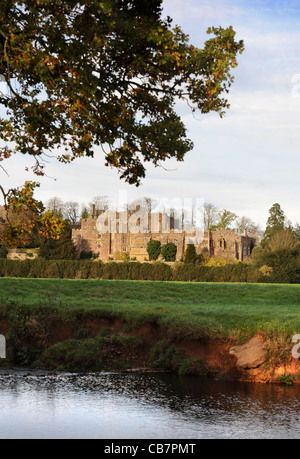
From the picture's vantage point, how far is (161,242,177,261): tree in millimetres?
63531

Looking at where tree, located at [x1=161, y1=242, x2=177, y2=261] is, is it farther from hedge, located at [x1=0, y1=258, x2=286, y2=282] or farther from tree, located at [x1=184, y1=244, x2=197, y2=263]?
hedge, located at [x1=0, y1=258, x2=286, y2=282]

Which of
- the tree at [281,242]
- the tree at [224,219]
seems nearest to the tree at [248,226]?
the tree at [224,219]

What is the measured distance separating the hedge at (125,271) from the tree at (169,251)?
20.5 metres

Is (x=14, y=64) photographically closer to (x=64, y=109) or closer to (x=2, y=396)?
(x=64, y=109)

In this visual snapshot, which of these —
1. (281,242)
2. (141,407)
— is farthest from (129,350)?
(281,242)

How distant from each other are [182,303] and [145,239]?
4798cm

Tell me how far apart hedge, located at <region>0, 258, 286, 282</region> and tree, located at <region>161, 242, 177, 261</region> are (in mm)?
20483

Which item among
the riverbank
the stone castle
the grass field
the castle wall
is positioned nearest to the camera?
the riverbank

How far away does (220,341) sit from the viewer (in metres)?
12.2

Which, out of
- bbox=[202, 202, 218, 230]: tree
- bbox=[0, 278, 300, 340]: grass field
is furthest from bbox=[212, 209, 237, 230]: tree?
bbox=[0, 278, 300, 340]: grass field

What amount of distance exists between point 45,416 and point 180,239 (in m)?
56.7

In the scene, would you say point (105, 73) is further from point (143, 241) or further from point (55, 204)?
point (55, 204)

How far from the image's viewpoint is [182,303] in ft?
62.7

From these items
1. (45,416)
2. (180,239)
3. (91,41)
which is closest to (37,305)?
(45,416)
